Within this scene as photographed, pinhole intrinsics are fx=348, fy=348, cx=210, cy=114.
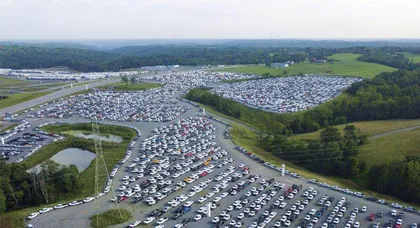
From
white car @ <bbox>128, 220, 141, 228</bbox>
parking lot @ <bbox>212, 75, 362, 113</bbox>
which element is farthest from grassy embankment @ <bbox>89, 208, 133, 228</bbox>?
parking lot @ <bbox>212, 75, 362, 113</bbox>

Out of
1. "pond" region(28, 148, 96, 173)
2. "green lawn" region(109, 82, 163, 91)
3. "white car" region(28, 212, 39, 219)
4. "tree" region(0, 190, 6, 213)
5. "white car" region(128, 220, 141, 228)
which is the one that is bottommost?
"pond" region(28, 148, 96, 173)

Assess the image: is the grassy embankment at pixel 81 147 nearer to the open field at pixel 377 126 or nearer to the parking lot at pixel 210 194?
the parking lot at pixel 210 194

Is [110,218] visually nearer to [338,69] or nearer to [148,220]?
[148,220]

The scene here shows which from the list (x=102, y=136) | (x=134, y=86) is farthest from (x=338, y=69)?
(x=102, y=136)

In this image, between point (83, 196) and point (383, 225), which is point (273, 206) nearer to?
point (383, 225)

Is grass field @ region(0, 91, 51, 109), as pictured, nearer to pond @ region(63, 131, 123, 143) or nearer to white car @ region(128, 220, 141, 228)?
pond @ region(63, 131, 123, 143)

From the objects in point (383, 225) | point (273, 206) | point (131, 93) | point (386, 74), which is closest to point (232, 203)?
point (273, 206)
